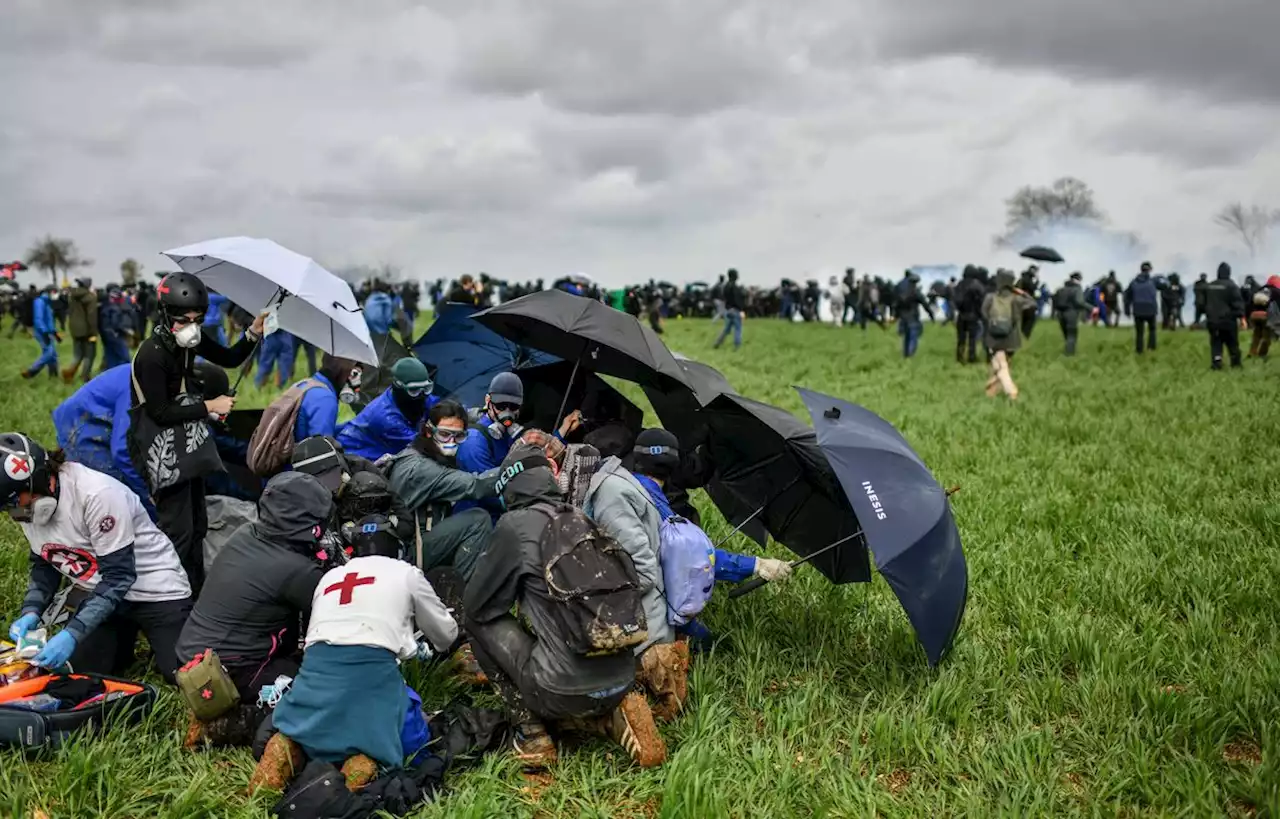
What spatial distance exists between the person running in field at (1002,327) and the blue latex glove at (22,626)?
1202 centimetres

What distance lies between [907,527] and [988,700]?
1099 millimetres

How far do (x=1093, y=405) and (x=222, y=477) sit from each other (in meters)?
10.8

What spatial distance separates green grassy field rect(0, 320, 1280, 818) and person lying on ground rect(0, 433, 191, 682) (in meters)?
0.49

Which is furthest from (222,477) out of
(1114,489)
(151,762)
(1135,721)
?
(1114,489)

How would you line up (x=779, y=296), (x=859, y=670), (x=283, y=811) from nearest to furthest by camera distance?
(x=283, y=811), (x=859, y=670), (x=779, y=296)

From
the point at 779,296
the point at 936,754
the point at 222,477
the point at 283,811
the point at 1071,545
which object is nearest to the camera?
the point at 283,811

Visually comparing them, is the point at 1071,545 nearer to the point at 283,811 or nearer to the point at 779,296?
the point at 283,811

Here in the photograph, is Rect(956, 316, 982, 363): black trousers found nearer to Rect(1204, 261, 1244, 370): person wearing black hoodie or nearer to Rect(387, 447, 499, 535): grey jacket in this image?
Rect(1204, 261, 1244, 370): person wearing black hoodie

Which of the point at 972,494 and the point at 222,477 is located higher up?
the point at 222,477

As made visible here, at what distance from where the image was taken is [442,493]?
15.8 ft

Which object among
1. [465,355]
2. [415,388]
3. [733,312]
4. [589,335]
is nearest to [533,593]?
[589,335]

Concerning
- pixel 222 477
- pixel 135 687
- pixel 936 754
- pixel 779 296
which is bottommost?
pixel 936 754

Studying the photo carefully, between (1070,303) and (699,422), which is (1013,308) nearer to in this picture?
(1070,303)

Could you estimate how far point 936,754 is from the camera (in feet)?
12.6
